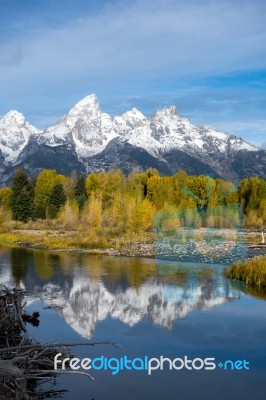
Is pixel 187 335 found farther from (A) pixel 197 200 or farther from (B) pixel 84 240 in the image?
→ (A) pixel 197 200

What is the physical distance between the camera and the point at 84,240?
68.7 metres

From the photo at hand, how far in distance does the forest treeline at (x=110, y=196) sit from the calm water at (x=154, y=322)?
154 ft

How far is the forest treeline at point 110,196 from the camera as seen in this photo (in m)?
97.0

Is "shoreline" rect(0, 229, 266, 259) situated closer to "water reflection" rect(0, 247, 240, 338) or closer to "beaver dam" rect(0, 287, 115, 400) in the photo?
"water reflection" rect(0, 247, 240, 338)

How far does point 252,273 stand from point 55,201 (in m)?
74.1

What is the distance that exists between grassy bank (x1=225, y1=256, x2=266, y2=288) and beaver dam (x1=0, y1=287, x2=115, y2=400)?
A: 17.2 meters

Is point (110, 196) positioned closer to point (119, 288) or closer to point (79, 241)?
point (79, 241)

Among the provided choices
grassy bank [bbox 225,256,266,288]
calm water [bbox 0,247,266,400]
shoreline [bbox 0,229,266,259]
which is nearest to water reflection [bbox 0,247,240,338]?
calm water [bbox 0,247,266,400]

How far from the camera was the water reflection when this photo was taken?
28391mm

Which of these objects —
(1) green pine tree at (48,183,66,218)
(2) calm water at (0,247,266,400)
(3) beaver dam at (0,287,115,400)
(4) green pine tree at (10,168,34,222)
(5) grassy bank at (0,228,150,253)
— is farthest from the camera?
(1) green pine tree at (48,183,66,218)

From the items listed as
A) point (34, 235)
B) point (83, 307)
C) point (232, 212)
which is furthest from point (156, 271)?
point (232, 212)

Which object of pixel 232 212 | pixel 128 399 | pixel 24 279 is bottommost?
pixel 128 399

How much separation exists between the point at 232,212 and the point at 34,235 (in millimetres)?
43078

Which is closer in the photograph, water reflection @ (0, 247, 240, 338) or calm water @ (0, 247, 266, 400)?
calm water @ (0, 247, 266, 400)
